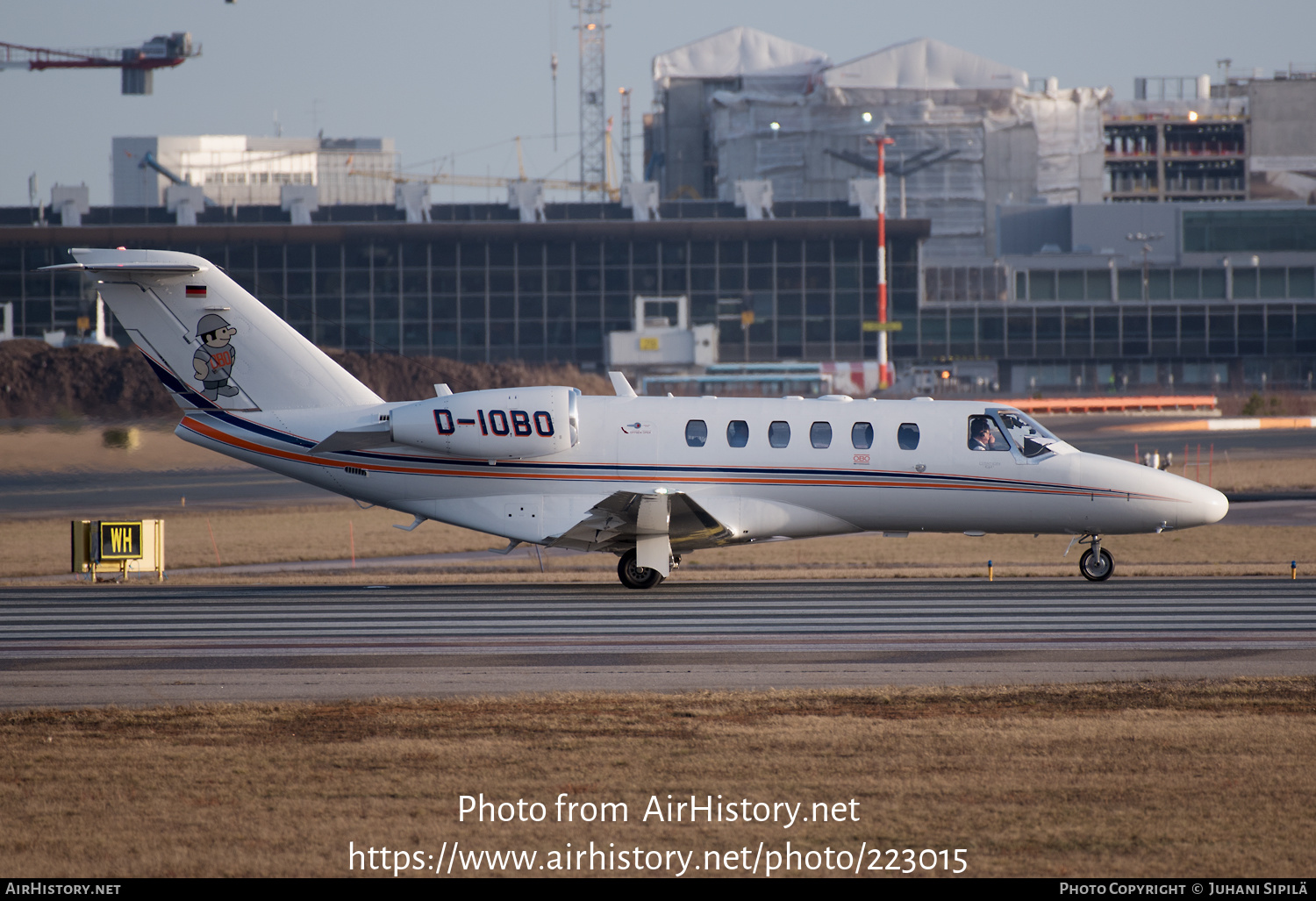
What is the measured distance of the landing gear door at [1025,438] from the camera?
21.4 meters

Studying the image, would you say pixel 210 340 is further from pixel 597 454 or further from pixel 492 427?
pixel 597 454

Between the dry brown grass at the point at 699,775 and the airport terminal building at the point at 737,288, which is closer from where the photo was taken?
the dry brown grass at the point at 699,775

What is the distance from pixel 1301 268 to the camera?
103 m

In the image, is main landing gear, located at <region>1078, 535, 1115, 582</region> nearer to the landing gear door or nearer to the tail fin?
the landing gear door

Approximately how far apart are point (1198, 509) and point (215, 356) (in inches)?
639

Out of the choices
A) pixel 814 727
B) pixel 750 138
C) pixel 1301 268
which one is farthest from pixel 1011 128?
pixel 814 727

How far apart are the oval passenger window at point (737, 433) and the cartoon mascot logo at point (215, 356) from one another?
8.05m

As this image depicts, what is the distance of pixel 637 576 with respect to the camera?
2098 centimetres

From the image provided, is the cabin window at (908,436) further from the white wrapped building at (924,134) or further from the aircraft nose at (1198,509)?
the white wrapped building at (924,134)

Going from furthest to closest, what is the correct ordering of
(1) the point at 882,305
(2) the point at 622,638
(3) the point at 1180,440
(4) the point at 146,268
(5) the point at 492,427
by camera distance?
(1) the point at 882,305 → (3) the point at 1180,440 → (5) the point at 492,427 → (4) the point at 146,268 → (2) the point at 622,638

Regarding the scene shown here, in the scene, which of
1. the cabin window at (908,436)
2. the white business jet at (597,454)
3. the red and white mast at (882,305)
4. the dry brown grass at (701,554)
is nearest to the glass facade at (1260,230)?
the red and white mast at (882,305)

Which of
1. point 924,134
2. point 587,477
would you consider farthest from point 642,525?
point 924,134

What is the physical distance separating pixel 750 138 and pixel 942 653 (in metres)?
130

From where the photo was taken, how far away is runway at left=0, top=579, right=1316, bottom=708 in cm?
1339
